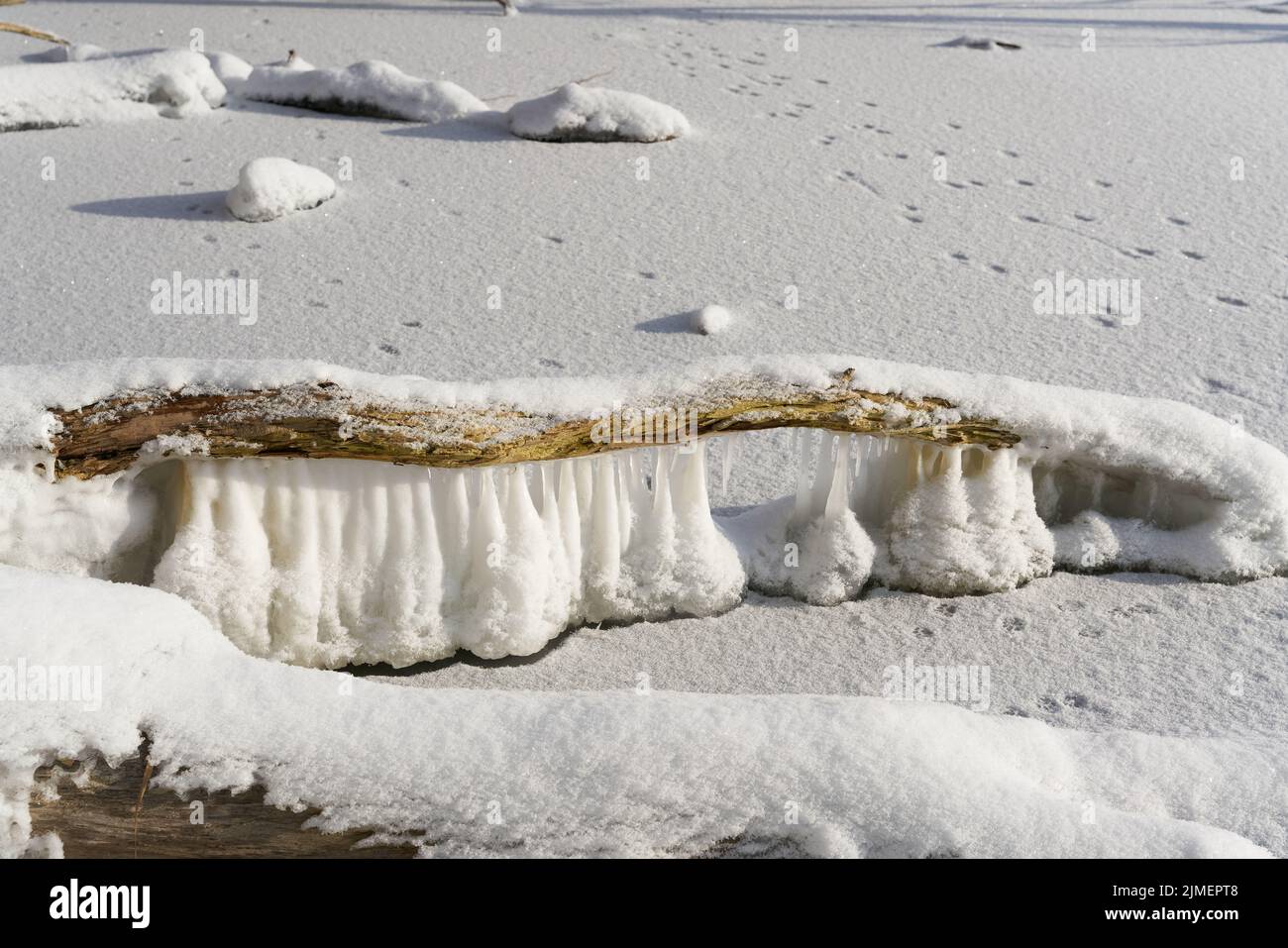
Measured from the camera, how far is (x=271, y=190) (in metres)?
4.22

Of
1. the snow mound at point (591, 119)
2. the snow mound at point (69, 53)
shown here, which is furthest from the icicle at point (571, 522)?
the snow mound at point (69, 53)

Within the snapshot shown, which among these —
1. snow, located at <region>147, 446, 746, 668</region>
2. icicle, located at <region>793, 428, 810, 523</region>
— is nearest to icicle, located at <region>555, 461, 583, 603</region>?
snow, located at <region>147, 446, 746, 668</region>

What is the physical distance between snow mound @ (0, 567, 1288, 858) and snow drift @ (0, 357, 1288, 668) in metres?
0.34

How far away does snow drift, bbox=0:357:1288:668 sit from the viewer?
218 centimetres

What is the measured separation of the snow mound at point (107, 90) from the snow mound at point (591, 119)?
1.35 meters

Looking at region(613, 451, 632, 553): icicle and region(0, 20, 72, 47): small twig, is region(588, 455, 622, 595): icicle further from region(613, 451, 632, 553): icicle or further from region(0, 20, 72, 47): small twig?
region(0, 20, 72, 47): small twig

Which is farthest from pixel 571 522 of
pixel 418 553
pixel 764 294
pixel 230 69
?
pixel 230 69

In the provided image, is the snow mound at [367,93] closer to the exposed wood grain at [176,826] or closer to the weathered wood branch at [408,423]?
the weathered wood branch at [408,423]

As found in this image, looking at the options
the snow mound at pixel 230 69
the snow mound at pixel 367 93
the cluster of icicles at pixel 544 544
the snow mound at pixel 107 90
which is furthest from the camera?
the snow mound at pixel 230 69

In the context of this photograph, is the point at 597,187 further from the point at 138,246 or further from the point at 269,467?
the point at 269,467

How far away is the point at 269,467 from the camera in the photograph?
223 centimetres

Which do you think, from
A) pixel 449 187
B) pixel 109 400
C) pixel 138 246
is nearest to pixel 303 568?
pixel 109 400

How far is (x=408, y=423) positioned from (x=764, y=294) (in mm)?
1967

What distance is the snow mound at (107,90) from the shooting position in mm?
4875
